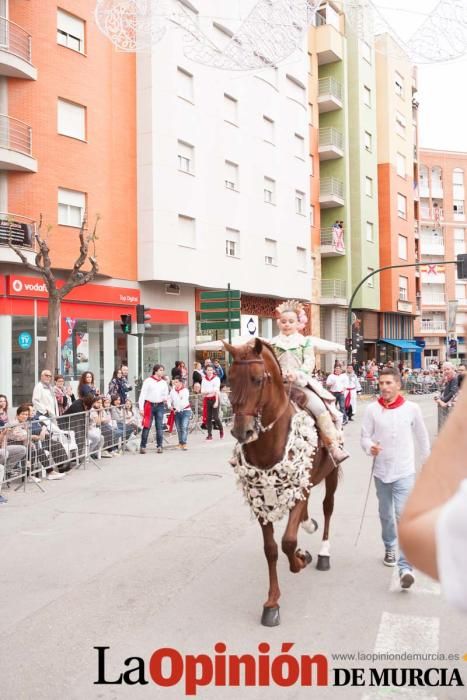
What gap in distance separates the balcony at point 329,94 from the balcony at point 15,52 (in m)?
21.9

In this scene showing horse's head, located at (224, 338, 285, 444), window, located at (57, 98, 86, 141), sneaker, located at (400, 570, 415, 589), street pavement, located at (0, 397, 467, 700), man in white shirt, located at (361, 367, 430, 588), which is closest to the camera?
street pavement, located at (0, 397, 467, 700)

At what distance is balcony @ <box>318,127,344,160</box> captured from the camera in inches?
1510

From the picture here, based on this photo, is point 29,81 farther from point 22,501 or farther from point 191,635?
point 191,635

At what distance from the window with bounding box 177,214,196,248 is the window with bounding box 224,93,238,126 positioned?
5.80 meters

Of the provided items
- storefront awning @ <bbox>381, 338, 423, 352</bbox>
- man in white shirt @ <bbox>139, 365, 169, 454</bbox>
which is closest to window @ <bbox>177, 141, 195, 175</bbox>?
man in white shirt @ <bbox>139, 365, 169, 454</bbox>

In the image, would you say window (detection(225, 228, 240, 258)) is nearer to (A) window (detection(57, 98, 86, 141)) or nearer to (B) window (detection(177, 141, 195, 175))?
(B) window (detection(177, 141, 195, 175))

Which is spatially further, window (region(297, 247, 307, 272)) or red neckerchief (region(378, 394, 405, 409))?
window (region(297, 247, 307, 272))

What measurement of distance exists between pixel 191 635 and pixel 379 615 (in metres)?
1.46

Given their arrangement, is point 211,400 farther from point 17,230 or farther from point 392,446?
point 392,446

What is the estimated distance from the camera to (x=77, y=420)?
39.9 feet

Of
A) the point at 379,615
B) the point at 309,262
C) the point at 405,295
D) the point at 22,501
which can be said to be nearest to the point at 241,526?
the point at 379,615

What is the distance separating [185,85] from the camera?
88.5 feet

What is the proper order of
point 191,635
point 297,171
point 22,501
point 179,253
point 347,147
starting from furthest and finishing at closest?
point 347,147 < point 297,171 < point 179,253 < point 22,501 < point 191,635

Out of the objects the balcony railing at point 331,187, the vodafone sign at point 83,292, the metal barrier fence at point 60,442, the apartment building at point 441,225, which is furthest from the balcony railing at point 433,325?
the metal barrier fence at point 60,442
